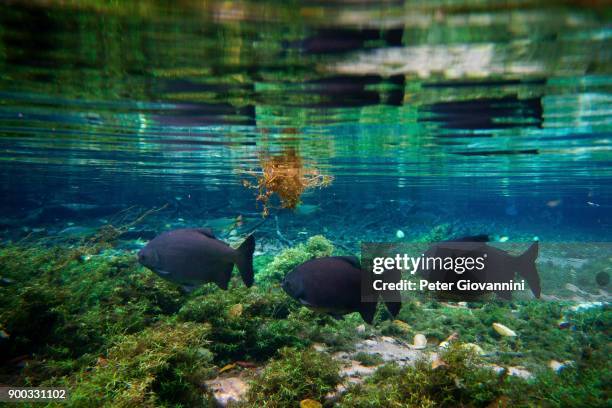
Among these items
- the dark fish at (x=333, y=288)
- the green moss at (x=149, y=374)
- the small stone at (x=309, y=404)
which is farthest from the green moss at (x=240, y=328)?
the dark fish at (x=333, y=288)

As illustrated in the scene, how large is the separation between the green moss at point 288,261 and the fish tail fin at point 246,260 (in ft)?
17.5

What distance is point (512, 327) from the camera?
35.6ft

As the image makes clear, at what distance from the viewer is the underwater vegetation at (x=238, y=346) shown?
494cm

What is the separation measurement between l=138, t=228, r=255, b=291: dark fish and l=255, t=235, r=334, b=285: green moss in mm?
5409

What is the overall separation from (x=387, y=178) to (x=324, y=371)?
27.9 metres

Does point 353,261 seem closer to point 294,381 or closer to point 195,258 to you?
point 294,381

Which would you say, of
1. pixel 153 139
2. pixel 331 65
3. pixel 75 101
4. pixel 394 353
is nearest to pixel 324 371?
pixel 394 353

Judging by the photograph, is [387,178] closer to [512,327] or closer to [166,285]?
[512,327]

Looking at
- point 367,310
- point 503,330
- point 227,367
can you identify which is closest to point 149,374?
point 227,367

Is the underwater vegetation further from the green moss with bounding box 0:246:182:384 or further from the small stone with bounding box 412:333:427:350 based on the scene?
the small stone with bounding box 412:333:427:350

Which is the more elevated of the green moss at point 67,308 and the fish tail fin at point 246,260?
the fish tail fin at point 246,260

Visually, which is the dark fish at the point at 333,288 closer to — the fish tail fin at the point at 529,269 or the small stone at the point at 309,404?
the small stone at the point at 309,404

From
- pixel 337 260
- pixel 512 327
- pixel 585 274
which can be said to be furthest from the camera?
pixel 585 274

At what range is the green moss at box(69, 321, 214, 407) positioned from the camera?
4.57 m
